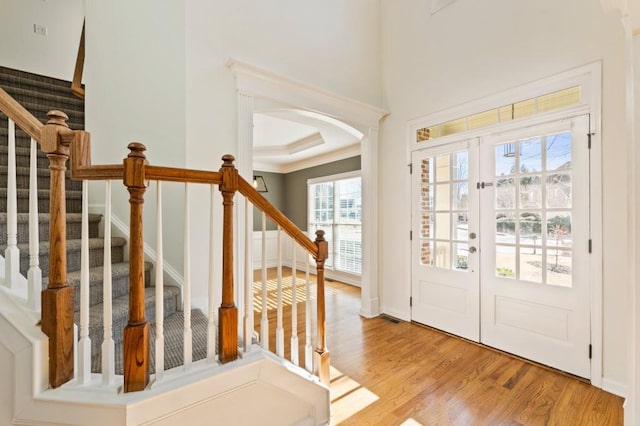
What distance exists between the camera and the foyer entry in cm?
225

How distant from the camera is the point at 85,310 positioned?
43.6 inches

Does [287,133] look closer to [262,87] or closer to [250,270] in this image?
[262,87]

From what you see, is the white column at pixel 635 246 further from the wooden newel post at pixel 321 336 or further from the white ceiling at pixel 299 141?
the white ceiling at pixel 299 141

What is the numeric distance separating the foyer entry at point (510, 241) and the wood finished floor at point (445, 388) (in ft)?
0.81

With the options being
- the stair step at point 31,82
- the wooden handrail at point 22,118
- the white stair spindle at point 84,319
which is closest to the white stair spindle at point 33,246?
the wooden handrail at point 22,118

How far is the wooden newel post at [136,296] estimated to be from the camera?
1113 mm

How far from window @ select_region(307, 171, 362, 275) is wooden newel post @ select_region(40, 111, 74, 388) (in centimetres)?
431

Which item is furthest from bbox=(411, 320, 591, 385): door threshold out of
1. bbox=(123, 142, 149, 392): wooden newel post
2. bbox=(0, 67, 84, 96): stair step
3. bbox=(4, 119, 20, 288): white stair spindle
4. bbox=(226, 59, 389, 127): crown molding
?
bbox=(0, 67, 84, 96): stair step

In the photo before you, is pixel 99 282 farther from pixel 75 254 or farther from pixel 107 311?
pixel 107 311

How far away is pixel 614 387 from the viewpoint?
2.02m

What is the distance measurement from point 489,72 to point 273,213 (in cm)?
264

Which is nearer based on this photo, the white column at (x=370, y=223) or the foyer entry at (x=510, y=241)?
the foyer entry at (x=510, y=241)

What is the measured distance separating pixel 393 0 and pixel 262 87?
238 centimetres

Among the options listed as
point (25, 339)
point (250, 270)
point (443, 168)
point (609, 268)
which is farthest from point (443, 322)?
point (25, 339)
